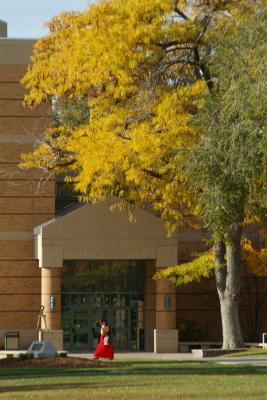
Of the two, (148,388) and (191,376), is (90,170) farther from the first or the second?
(148,388)

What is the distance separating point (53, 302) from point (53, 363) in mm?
16169

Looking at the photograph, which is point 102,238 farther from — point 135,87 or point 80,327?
point 135,87

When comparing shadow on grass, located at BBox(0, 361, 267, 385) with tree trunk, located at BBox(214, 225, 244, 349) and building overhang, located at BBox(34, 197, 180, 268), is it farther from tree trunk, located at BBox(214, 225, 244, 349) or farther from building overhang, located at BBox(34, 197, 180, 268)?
building overhang, located at BBox(34, 197, 180, 268)

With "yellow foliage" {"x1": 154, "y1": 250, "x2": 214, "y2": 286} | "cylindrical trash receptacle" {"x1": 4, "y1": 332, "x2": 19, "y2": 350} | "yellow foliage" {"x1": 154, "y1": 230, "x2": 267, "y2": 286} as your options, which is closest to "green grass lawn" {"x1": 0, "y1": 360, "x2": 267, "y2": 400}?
"yellow foliage" {"x1": 154, "y1": 250, "x2": 214, "y2": 286}

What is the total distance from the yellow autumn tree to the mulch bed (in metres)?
5.85

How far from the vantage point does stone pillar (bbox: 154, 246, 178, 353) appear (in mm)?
50688

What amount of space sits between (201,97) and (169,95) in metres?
1.75

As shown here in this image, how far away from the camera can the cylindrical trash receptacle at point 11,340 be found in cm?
5069

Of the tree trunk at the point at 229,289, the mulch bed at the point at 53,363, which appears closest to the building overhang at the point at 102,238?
the tree trunk at the point at 229,289

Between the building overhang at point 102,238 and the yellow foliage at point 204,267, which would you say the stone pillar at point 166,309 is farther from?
the yellow foliage at point 204,267

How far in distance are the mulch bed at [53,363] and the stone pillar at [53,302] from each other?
14.1m

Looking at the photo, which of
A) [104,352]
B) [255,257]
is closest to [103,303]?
[255,257]

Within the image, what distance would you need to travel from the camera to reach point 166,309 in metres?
50.7

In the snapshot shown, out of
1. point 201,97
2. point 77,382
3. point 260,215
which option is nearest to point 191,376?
point 77,382
